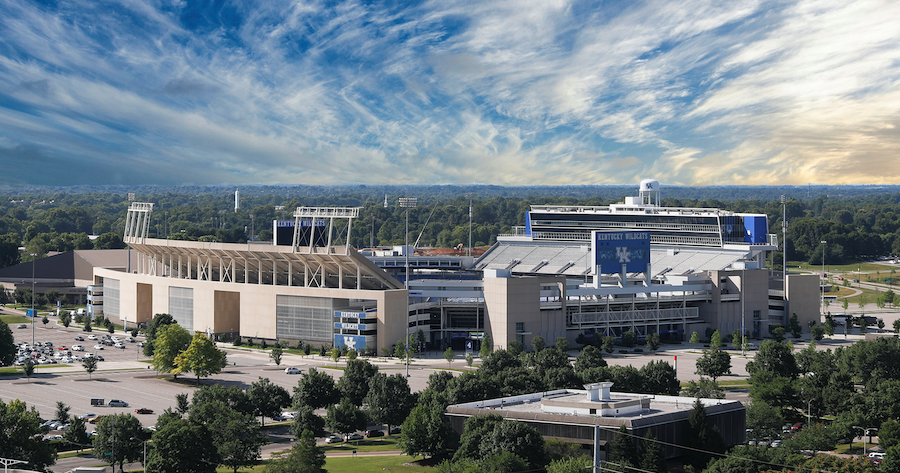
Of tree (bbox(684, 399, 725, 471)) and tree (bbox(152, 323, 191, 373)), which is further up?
tree (bbox(152, 323, 191, 373))

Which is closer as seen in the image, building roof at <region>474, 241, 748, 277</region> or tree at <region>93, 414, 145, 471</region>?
tree at <region>93, 414, 145, 471</region>

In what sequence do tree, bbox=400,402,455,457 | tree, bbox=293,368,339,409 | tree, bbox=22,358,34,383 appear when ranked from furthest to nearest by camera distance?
tree, bbox=22,358,34,383 < tree, bbox=293,368,339,409 < tree, bbox=400,402,455,457

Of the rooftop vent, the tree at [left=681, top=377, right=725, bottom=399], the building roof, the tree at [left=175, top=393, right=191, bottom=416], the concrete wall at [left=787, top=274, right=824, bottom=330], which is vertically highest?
the building roof

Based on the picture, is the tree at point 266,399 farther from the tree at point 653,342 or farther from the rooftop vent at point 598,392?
the tree at point 653,342

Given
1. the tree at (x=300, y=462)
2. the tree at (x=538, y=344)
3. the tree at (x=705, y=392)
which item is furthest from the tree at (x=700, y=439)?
the tree at (x=538, y=344)

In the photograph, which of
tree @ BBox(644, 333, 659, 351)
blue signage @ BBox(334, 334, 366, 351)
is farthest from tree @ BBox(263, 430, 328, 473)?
tree @ BBox(644, 333, 659, 351)

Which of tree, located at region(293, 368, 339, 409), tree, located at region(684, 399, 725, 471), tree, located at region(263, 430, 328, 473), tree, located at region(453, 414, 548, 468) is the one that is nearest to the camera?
tree, located at region(263, 430, 328, 473)

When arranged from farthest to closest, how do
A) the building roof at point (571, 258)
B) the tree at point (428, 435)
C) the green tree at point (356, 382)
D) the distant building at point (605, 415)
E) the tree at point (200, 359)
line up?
the building roof at point (571, 258) → the tree at point (200, 359) → the green tree at point (356, 382) → the tree at point (428, 435) → the distant building at point (605, 415)

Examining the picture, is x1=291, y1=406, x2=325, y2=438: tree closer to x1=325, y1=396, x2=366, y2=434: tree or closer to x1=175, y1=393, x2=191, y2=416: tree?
x1=325, y1=396, x2=366, y2=434: tree
